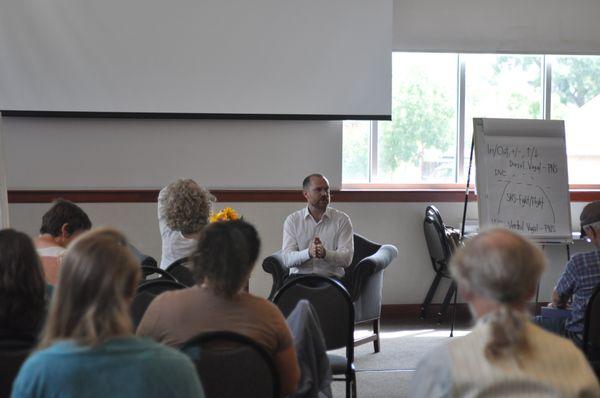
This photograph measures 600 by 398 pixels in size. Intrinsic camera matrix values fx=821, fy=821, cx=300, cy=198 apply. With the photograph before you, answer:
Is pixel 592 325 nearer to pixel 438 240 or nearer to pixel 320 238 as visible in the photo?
pixel 320 238

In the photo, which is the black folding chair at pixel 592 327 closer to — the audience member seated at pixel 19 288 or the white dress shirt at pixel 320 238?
the white dress shirt at pixel 320 238

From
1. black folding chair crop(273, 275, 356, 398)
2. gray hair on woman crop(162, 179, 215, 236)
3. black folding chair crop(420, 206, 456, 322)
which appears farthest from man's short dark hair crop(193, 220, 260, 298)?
black folding chair crop(420, 206, 456, 322)

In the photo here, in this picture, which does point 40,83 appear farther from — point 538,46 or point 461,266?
point 461,266

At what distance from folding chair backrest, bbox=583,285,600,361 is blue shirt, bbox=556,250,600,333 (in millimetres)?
175

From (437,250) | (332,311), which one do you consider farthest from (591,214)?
(437,250)

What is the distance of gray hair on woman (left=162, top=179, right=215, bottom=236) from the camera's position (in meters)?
4.52

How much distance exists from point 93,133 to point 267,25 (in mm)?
1556

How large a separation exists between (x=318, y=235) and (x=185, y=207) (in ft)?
3.75

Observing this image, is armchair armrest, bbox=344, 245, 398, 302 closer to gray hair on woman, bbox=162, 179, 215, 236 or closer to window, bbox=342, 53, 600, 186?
gray hair on woman, bbox=162, 179, 215, 236

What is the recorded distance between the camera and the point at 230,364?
92.4 inches

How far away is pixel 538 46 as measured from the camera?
22.4 ft

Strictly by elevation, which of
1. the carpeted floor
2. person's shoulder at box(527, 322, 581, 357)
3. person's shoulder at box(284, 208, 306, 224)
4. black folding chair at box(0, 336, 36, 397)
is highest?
person's shoulder at box(284, 208, 306, 224)

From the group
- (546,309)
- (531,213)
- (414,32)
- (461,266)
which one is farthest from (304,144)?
(461,266)

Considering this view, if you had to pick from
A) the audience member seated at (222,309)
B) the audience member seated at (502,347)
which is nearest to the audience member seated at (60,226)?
the audience member seated at (222,309)
